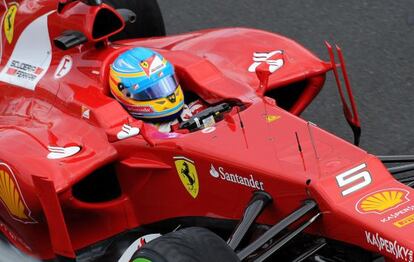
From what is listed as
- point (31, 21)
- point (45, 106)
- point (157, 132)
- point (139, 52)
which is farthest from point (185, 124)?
point (31, 21)

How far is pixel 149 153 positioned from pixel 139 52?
0.63 meters

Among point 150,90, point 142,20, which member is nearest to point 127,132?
point 150,90

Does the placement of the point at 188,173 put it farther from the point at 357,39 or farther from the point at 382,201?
the point at 357,39

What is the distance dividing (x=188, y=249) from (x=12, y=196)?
1.24 m

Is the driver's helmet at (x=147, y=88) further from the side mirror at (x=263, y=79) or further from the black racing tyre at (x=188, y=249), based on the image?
the black racing tyre at (x=188, y=249)

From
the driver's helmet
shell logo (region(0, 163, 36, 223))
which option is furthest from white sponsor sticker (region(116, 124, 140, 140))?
shell logo (region(0, 163, 36, 223))

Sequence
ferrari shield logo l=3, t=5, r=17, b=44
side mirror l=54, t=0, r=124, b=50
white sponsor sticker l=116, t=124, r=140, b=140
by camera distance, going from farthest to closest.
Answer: ferrari shield logo l=3, t=5, r=17, b=44, side mirror l=54, t=0, r=124, b=50, white sponsor sticker l=116, t=124, r=140, b=140

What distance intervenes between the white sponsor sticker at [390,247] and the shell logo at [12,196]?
165 cm

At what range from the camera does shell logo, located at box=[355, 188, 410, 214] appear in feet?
14.1

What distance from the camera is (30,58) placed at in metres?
5.83

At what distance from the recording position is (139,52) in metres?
5.33

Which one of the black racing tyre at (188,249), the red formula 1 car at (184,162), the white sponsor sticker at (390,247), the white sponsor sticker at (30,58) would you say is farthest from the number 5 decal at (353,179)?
the white sponsor sticker at (30,58)

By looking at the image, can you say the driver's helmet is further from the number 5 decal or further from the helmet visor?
the number 5 decal

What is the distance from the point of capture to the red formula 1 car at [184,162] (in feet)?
14.3
